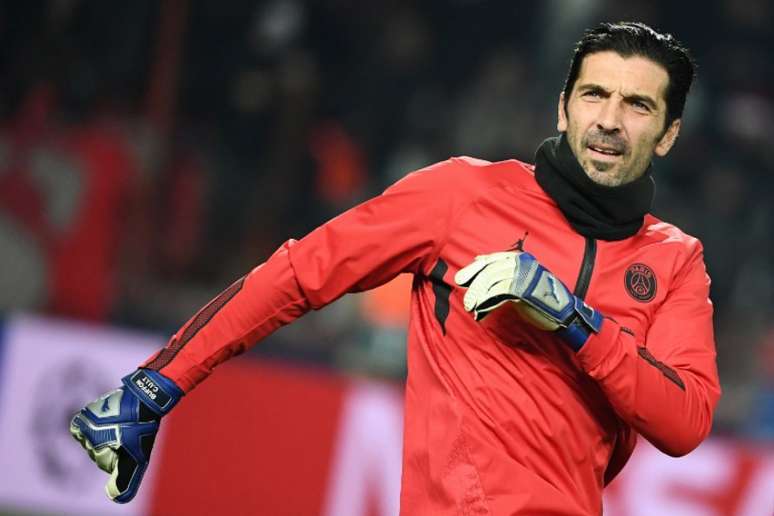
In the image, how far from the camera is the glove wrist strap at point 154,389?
3137 millimetres

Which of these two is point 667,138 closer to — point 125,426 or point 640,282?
point 640,282

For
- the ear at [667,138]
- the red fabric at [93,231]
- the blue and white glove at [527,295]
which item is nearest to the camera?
the blue and white glove at [527,295]

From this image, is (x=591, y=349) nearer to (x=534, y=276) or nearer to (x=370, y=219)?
(x=534, y=276)

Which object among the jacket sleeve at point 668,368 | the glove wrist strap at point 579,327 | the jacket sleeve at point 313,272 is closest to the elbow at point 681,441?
the jacket sleeve at point 668,368

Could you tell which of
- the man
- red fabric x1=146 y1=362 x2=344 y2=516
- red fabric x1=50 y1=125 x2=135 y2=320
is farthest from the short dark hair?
red fabric x1=50 y1=125 x2=135 y2=320

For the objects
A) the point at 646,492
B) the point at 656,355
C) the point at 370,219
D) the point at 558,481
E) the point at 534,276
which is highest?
the point at 370,219

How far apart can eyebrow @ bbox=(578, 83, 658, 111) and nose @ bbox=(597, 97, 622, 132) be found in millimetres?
27

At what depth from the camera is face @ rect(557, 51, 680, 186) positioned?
3252 mm

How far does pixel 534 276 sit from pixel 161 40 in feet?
17.1

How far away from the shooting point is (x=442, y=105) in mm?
8742

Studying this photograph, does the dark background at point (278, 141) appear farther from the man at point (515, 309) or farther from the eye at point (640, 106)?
the eye at point (640, 106)

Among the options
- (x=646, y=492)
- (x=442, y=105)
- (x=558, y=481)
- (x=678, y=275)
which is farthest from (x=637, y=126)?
(x=442, y=105)

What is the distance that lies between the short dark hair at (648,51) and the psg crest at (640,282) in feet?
1.16

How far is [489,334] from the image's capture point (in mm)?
3225
